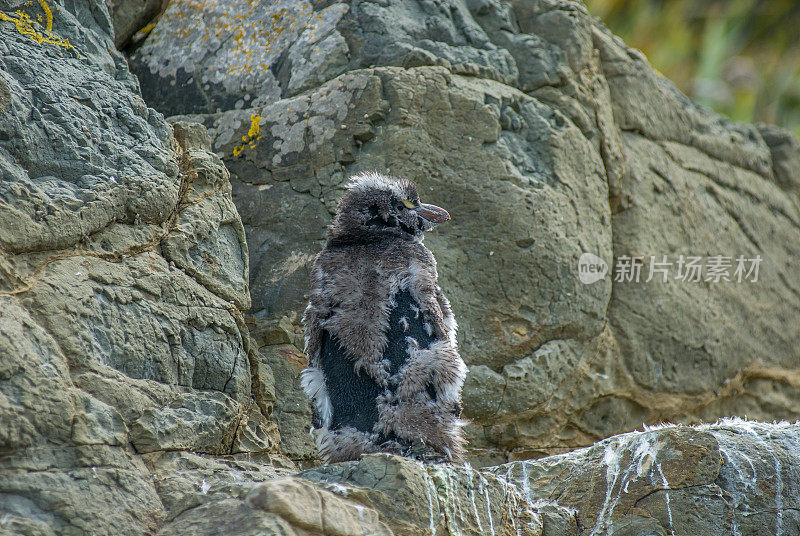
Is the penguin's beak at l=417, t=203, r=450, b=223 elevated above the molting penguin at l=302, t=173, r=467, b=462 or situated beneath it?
elevated above

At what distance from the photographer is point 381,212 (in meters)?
4.04

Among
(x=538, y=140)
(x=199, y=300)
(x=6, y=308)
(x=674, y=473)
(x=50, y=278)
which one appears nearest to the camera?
(x=6, y=308)

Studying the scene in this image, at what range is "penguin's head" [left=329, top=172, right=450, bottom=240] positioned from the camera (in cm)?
404

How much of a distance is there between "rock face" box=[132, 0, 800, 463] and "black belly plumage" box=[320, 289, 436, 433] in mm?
870

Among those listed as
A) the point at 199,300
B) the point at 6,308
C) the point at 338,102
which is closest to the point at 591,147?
the point at 338,102

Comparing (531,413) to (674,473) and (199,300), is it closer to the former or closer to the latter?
(674,473)

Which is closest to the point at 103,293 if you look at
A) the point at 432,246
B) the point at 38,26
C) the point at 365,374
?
the point at 365,374

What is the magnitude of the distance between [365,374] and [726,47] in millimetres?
13894

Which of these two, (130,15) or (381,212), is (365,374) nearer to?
(381,212)

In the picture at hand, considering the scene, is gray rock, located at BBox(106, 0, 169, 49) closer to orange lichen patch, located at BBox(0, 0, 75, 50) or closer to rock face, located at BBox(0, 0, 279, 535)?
rock face, located at BBox(0, 0, 279, 535)

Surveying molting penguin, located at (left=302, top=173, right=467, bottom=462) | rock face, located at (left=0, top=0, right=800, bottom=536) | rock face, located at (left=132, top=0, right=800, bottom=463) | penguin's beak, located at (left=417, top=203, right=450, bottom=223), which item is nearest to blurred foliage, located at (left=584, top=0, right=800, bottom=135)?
rock face, located at (left=0, top=0, right=800, bottom=536)

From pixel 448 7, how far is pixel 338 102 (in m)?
1.24

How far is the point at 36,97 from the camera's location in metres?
3.48

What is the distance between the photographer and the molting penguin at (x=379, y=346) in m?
3.52
